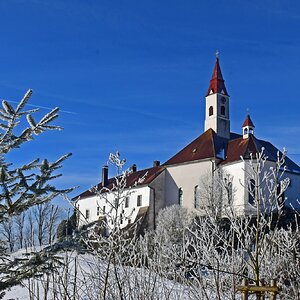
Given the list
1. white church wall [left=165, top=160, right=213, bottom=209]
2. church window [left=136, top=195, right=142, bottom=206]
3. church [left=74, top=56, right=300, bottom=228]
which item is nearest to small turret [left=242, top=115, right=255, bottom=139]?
church [left=74, top=56, right=300, bottom=228]

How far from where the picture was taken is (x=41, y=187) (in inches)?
157

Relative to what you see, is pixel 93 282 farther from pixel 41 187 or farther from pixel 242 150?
pixel 242 150

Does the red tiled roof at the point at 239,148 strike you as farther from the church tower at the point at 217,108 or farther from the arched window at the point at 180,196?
the arched window at the point at 180,196

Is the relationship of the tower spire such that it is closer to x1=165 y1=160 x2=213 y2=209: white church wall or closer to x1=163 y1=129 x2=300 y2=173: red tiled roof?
x1=163 y1=129 x2=300 y2=173: red tiled roof

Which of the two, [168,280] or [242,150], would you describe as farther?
[242,150]

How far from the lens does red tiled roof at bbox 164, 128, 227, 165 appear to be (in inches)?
1725

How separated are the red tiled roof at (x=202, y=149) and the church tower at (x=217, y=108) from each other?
2.74ft

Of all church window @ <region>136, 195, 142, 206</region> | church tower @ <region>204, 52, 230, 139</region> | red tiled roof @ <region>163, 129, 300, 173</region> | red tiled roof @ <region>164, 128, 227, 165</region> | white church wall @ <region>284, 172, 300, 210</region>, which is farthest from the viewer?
church tower @ <region>204, 52, 230, 139</region>

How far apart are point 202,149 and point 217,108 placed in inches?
208

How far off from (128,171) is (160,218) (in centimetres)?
3677

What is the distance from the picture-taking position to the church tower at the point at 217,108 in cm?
4719

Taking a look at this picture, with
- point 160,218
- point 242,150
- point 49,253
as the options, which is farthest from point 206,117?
point 49,253

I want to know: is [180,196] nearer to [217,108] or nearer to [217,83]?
[217,108]

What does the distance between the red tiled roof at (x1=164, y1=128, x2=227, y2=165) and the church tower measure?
2.74 ft
